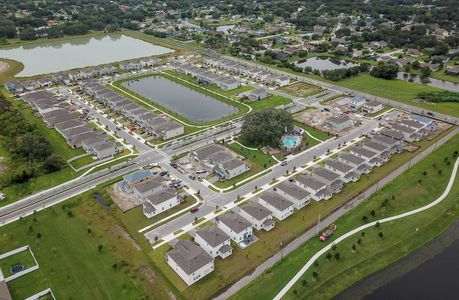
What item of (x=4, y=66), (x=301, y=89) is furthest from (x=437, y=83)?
(x=4, y=66)

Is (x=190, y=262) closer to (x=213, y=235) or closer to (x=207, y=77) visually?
(x=213, y=235)

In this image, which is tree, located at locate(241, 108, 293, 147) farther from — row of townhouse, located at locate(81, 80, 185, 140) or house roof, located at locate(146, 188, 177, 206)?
house roof, located at locate(146, 188, 177, 206)

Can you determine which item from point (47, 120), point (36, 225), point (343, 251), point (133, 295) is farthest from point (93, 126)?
point (343, 251)

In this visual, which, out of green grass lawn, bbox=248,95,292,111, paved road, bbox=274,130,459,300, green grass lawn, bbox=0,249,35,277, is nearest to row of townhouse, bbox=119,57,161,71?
green grass lawn, bbox=248,95,292,111

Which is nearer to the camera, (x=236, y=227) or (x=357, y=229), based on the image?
(x=236, y=227)

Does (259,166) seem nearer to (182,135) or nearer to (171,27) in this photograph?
(182,135)
